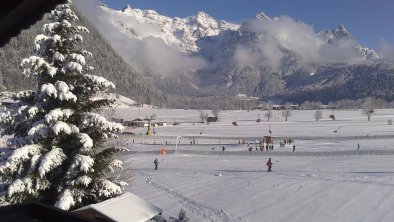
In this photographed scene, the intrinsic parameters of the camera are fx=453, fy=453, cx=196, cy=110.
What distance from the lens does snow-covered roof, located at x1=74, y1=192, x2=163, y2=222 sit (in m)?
14.3

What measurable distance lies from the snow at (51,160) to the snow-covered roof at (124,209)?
1.61 meters

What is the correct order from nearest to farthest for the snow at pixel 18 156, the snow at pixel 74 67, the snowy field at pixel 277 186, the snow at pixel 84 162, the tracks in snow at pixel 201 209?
1. the snow at pixel 18 156
2. the snow at pixel 84 162
3. the snow at pixel 74 67
4. the tracks in snow at pixel 201 209
5. the snowy field at pixel 277 186

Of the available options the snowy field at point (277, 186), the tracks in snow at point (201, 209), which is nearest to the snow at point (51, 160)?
the snowy field at point (277, 186)

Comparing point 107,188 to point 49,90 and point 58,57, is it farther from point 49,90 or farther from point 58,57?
point 58,57

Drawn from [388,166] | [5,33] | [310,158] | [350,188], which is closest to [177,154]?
[310,158]

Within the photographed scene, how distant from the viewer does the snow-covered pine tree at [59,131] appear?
14266 millimetres

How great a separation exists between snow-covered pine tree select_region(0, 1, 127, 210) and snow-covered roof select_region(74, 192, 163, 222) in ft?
1.49

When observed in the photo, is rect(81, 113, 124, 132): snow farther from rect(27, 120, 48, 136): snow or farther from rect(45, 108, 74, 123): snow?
rect(27, 120, 48, 136): snow

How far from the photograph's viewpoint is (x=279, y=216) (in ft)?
75.2

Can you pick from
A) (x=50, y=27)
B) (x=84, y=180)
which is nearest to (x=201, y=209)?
(x=84, y=180)

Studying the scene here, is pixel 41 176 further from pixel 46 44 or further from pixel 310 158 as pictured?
pixel 310 158

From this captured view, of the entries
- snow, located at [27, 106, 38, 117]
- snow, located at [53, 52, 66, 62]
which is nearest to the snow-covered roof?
snow, located at [27, 106, 38, 117]

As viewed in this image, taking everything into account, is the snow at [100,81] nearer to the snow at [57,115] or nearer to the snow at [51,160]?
the snow at [57,115]

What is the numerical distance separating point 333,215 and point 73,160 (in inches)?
545
